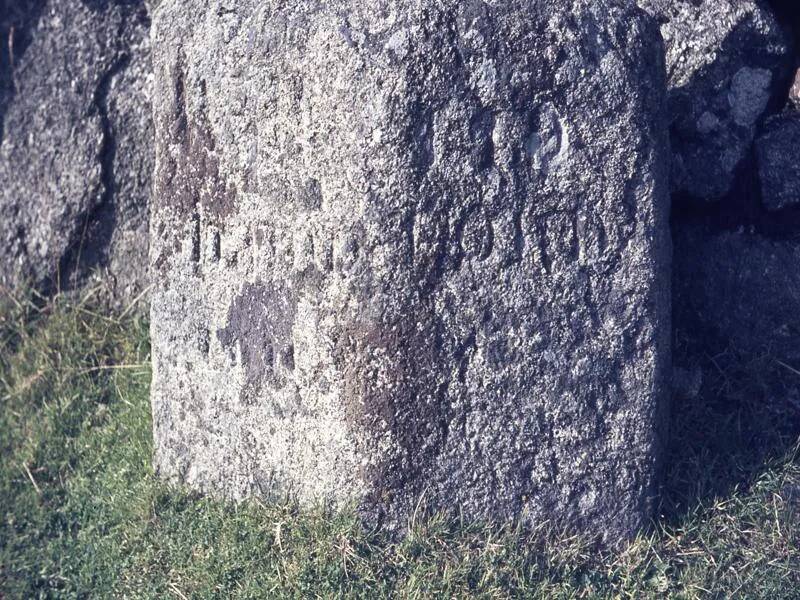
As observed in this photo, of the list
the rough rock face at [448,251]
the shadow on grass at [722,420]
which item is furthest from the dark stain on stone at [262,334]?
the shadow on grass at [722,420]

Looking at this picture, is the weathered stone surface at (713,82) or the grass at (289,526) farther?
the weathered stone surface at (713,82)

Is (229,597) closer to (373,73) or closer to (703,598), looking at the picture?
(703,598)

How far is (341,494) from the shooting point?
89.8 inches

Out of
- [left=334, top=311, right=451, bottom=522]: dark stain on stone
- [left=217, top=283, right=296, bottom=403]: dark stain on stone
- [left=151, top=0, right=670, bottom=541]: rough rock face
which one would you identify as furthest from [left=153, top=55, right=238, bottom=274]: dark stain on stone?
[left=334, top=311, right=451, bottom=522]: dark stain on stone

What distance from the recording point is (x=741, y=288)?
9.42 ft

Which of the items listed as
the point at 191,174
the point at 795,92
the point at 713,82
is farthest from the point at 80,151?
the point at 795,92

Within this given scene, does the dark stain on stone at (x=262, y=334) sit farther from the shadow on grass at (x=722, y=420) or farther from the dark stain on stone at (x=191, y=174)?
the shadow on grass at (x=722, y=420)

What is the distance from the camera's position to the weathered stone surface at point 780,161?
285cm

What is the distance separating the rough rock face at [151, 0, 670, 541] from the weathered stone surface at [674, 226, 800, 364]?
0.54m

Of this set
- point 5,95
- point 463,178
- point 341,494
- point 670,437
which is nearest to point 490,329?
point 463,178

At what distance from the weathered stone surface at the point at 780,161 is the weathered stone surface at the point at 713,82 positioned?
0.05 m

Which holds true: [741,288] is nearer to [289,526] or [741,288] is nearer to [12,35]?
[289,526]

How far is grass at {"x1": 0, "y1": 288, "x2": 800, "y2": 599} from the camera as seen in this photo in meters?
2.26

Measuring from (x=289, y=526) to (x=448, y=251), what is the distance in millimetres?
792
